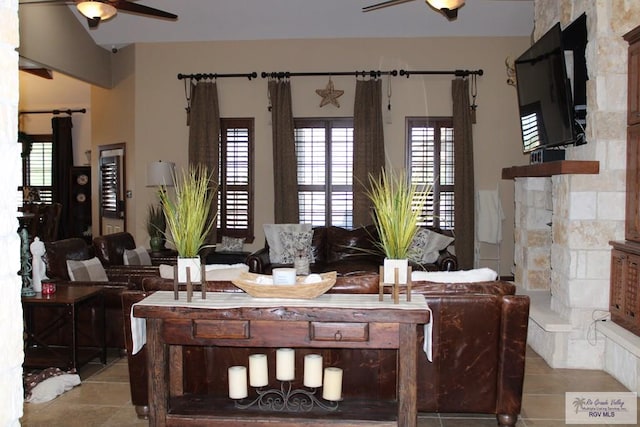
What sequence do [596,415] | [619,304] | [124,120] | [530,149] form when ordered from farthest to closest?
[124,120]
[530,149]
[619,304]
[596,415]

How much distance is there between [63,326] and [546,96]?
174 inches

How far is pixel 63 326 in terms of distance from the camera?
4.79m

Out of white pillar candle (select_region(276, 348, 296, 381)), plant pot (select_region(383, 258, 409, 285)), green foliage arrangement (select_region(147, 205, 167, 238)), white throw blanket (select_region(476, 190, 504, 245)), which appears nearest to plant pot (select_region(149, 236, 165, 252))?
green foliage arrangement (select_region(147, 205, 167, 238))

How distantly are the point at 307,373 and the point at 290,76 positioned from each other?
232 inches

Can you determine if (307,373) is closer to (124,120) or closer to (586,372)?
(586,372)

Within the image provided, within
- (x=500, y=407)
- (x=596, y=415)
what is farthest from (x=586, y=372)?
(x=500, y=407)

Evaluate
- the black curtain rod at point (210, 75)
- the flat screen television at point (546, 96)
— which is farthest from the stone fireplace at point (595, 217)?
the black curtain rod at point (210, 75)

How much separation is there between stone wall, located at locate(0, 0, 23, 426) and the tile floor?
2453 mm

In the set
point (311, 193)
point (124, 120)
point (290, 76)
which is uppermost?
point (290, 76)

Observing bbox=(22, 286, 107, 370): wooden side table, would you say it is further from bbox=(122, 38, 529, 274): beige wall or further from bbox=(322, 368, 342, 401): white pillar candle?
bbox=(122, 38, 529, 274): beige wall

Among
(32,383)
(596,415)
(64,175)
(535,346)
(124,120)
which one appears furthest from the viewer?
(64,175)

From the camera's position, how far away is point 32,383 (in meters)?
4.08

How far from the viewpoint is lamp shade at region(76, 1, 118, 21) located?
5.48m

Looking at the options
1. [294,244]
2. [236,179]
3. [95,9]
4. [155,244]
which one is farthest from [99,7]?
[236,179]
